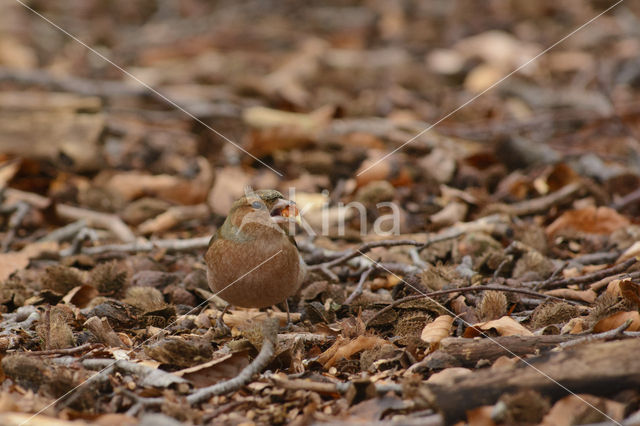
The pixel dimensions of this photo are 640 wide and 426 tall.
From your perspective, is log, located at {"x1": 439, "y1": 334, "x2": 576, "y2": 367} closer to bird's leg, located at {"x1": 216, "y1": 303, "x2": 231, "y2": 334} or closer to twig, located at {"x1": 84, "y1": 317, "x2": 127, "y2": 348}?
bird's leg, located at {"x1": 216, "y1": 303, "x2": 231, "y2": 334}

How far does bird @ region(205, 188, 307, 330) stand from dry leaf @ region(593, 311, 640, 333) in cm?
142

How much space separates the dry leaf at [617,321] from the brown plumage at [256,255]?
4.65 feet

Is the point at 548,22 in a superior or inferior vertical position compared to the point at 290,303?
superior

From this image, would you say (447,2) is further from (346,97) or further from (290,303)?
(290,303)

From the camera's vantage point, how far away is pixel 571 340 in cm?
262

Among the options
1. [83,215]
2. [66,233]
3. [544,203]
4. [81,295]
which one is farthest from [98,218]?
[544,203]

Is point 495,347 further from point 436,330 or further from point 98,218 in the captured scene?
point 98,218

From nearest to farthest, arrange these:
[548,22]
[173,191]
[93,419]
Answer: [93,419]
[173,191]
[548,22]

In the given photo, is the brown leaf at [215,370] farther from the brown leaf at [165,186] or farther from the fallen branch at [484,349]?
the brown leaf at [165,186]

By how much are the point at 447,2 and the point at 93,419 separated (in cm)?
884

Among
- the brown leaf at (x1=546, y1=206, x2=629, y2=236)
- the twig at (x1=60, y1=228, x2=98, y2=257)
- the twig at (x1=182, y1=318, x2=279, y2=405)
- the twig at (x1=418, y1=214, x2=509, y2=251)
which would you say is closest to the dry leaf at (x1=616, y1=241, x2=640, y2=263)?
the brown leaf at (x1=546, y1=206, x2=629, y2=236)

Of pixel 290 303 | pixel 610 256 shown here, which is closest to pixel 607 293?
pixel 610 256

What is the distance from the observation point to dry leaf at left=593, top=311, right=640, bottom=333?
2.68 meters

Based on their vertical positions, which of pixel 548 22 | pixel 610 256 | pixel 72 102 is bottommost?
pixel 610 256
